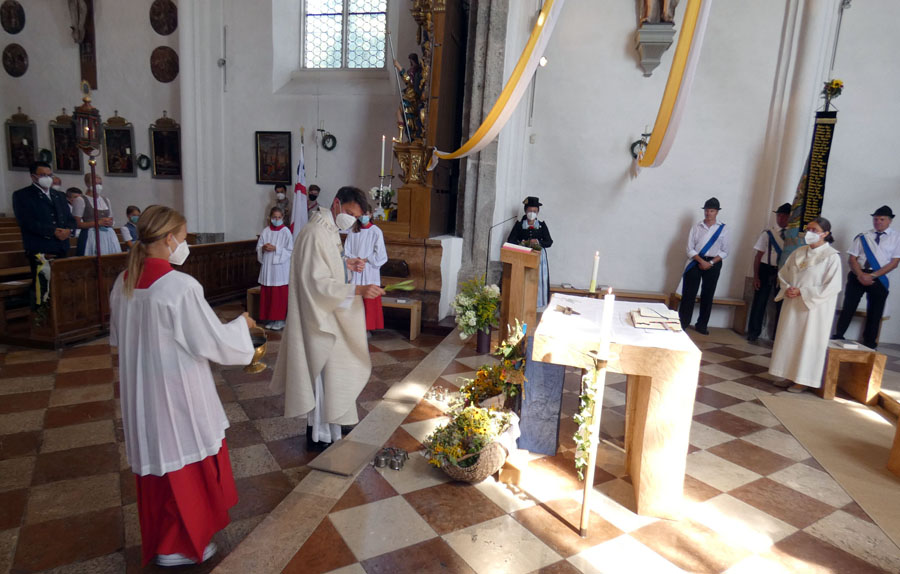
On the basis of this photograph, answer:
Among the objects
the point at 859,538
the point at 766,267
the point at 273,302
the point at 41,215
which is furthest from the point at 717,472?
the point at 41,215

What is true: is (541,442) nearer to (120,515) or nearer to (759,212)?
(120,515)

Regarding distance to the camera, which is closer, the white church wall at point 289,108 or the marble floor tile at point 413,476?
the marble floor tile at point 413,476

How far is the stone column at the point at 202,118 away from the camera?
998 cm

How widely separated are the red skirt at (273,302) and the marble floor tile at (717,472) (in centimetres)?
538

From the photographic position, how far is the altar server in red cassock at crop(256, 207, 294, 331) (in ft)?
22.9

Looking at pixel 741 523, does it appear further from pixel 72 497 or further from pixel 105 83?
pixel 105 83

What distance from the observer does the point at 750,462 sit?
12.0 feet

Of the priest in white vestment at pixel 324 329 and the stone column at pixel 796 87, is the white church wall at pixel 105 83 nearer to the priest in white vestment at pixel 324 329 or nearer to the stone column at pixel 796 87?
the priest in white vestment at pixel 324 329

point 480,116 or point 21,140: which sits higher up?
point 480,116

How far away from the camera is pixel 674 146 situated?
26.3 ft

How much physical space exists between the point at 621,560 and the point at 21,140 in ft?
47.5

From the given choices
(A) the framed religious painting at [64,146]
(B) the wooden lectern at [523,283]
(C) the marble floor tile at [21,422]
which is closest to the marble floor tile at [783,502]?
(B) the wooden lectern at [523,283]

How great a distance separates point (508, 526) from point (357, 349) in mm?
1511

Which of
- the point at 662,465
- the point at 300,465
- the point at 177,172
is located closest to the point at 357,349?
the point at 300,465
